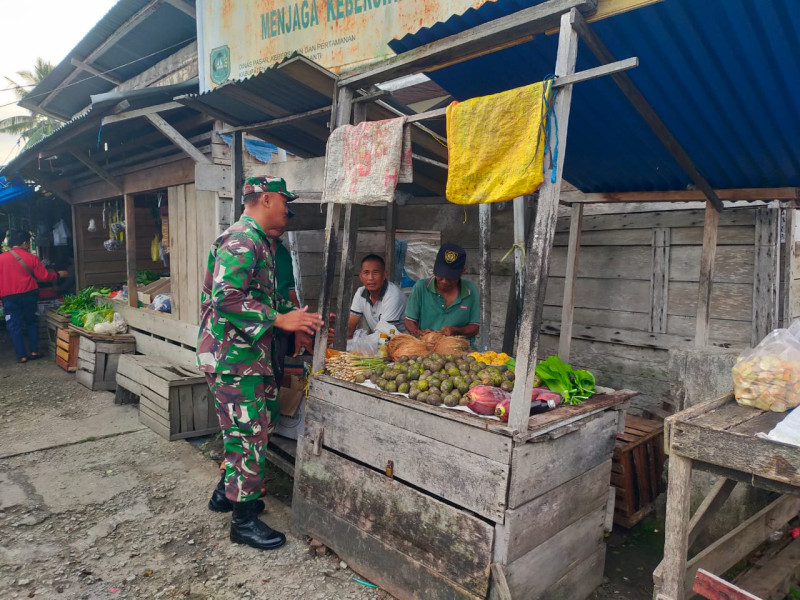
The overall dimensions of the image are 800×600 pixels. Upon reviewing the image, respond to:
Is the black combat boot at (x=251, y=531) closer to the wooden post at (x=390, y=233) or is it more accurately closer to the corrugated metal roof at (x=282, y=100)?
the corrugated metal roof at (x=282, y=100)

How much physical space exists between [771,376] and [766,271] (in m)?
2.25

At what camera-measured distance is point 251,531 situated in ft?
12.3

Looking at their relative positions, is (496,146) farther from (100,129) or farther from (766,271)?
(100,129)

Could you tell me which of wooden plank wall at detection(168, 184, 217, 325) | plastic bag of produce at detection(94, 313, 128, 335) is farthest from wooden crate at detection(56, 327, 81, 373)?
wooden plank wall at detection(168, 184, 217, 325)

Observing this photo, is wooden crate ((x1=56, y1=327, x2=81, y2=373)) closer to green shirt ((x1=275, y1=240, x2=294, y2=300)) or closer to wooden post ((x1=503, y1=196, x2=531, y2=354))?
green shirt ((x1=275, y1=240, x2=294, y2=300))

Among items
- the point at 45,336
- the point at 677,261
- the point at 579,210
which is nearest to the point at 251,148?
the point at 579,210

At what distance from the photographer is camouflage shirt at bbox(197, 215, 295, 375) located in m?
3.44

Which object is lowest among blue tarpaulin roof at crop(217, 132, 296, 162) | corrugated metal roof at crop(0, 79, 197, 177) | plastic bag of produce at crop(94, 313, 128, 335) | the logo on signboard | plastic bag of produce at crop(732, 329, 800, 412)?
plastic bag of produce at crop(94, 313, 128, 335)

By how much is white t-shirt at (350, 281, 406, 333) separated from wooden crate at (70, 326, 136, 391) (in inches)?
185

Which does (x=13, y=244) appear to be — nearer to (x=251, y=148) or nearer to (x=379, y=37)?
(x=251, y=148)

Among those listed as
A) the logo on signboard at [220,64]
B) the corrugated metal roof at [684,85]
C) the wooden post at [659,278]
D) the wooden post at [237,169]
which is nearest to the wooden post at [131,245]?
the logo on signboard at [220,64]

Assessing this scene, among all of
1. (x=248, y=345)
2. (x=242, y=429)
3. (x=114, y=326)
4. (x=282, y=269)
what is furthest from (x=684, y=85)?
(x=114, y=326)

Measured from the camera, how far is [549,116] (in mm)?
2559

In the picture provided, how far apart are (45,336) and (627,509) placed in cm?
1148
